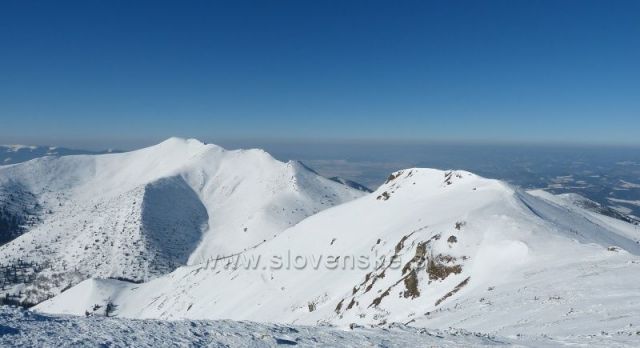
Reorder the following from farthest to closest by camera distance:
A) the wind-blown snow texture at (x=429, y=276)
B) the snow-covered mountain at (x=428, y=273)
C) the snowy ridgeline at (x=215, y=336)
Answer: the snow-covered mountain at (x=428, y=273) < the wind-blown snow texture at (x=429, y=276) < the snowy ridgeline at (x=215, y=336)

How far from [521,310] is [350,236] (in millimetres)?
51472

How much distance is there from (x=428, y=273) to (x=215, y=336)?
29005 millimetres

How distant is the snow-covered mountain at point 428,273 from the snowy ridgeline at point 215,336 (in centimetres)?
245

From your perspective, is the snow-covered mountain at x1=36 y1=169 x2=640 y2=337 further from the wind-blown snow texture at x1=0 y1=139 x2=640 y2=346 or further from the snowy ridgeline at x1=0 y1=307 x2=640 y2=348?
the snowy ridgeline at x1=0 y1=307 x2=640 y2=348

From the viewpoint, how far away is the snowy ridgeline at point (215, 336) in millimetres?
12094

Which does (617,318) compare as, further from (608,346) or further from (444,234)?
(444,234)

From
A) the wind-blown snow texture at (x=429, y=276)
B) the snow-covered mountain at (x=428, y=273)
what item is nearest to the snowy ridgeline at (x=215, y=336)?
the wind-blown snow texture at (x=429, y=276)

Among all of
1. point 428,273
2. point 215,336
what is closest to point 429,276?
point 428,273

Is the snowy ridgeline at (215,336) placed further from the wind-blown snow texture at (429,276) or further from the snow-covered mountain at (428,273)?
the snow-covered mountain at (428,273)

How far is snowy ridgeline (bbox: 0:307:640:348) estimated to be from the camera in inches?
476

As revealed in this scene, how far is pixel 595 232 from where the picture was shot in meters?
55.4

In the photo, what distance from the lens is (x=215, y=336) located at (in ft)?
44.2

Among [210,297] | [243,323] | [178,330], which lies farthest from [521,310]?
[210,297]

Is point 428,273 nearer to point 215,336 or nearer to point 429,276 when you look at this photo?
point 429,276
